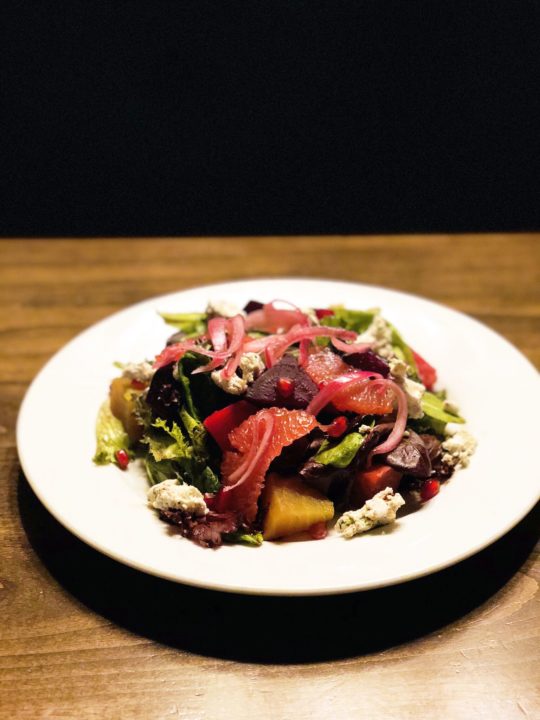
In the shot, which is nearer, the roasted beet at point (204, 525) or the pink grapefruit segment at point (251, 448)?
the roasted beet at point (204, 525)

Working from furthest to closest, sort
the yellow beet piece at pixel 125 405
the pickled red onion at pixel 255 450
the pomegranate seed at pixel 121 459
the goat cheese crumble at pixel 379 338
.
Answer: the goat cheese crumble at pixel 379 338 < the yellow beet piece at pixel 125 405 < the pomegranate seed at pixel 121 459 < the pickled red onion at pixel 255 450

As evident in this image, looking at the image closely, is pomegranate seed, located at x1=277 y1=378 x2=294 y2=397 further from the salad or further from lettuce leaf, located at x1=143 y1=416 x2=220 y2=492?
lettuce leaf, located at x1=143 y1=416 x2=220 y2=492

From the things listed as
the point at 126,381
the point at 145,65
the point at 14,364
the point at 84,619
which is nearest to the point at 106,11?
the point at 145,65

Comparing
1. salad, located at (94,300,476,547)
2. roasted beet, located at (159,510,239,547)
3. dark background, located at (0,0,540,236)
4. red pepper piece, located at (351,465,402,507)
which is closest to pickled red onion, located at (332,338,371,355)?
salad, located at (94,300,476,547)

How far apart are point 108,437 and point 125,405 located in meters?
0.12

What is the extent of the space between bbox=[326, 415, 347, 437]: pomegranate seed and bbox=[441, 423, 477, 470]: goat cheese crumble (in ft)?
1.03

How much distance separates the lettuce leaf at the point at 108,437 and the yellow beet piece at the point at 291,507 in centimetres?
45

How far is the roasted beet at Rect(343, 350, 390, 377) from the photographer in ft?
6.57

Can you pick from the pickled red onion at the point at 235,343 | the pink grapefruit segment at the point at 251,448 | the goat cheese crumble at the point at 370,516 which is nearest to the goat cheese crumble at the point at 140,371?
the pickled red onion at the point at 235,343

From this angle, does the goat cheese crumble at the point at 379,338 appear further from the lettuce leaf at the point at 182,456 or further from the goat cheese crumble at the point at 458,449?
the lettuce leaf at the point at 182,456

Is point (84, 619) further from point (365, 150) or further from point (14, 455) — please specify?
point (365, 150)

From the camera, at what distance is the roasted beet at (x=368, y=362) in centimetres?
200

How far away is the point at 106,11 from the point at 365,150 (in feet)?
6.05

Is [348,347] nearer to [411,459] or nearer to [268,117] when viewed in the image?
[411,459]
